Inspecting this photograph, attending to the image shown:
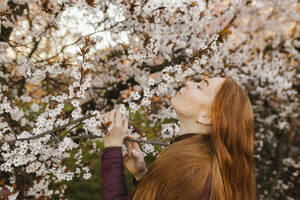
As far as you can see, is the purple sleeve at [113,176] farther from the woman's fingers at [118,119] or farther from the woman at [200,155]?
the woman's fingers at [118,119]

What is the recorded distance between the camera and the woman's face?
1529 millimetres

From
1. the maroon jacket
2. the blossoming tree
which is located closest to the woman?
the maroon jacket

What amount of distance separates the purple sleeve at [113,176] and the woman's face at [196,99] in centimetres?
47

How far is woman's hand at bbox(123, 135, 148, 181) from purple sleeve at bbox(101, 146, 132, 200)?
25cm

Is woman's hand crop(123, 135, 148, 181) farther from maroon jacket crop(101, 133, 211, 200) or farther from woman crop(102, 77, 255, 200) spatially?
maroon jacket crop(101, 133, 211, 200)

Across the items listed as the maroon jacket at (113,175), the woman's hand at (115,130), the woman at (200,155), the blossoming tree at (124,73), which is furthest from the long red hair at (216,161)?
the blossoming tree at (124,73)

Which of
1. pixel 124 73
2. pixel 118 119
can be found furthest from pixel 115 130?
pixel 124 73

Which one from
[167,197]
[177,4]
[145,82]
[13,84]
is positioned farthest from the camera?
[145,82]

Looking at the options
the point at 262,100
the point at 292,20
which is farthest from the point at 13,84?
the point at 292,20

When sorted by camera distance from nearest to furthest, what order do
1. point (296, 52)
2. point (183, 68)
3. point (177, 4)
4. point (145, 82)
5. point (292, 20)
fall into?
point (183, 68)
point (177, 4)
point (145, 82)
point (296, 52)
point (292, 20)

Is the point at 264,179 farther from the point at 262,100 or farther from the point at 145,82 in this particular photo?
the point at 145,82

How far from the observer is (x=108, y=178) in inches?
54.7

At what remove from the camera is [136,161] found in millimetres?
1657

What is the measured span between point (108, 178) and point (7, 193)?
0.76 m
